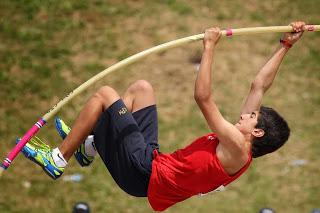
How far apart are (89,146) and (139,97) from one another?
827 mm

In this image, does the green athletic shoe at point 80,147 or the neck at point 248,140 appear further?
the green athletic shoe at point 80,147

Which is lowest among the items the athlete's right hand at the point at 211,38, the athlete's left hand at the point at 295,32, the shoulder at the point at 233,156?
the shoulder at the point at 233,156

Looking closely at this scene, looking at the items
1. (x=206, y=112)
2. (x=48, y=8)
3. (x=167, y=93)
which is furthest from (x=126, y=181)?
(x=48, y=8)

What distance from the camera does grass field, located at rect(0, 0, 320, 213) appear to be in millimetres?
11539

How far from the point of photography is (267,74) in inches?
333

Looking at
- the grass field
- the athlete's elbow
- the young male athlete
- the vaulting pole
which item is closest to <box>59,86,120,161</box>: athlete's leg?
the young male athlete

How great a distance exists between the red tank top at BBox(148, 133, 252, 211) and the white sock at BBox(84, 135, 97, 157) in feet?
3.02

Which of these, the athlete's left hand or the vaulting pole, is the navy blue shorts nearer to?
the vaulting pole

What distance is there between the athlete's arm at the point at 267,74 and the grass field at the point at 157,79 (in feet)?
11.1

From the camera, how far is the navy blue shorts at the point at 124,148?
8047mm

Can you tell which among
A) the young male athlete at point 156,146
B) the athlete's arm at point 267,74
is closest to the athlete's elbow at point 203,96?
the young male athlete at point 156,146

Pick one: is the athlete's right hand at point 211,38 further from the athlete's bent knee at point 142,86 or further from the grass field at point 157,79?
the grass field at point 157,79

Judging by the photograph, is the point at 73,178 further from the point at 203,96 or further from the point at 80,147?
the point at 203,96

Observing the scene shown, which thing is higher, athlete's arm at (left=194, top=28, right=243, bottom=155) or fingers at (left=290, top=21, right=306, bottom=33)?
fingers at (left=290, top=21, right=306, bottom=33)
